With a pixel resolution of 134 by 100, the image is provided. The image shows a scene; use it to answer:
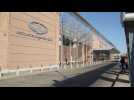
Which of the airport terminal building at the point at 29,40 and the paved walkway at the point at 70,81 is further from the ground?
the airport terminal building at the point at 29,40

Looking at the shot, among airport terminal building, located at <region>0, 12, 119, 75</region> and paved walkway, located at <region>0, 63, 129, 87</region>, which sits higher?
airport terminal building, located at <region>0, 12, 119, 75</region>

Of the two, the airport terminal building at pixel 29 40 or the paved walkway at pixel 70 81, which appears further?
the airport terminal building at pixel 29 40

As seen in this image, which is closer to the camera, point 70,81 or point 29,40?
point 70,81

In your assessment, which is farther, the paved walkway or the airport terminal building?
the airport terminal building

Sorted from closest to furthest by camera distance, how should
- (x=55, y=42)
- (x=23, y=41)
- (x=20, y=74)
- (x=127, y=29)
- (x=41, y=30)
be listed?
(x=127, y=29) → (x=20, y=74) → (x=23, y=41) → (x=41, y=30) → (x=55, y=42)

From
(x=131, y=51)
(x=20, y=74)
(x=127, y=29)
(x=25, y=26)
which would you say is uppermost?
(x=25, y=26)

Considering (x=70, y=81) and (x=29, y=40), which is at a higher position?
(x=29, y=40)
